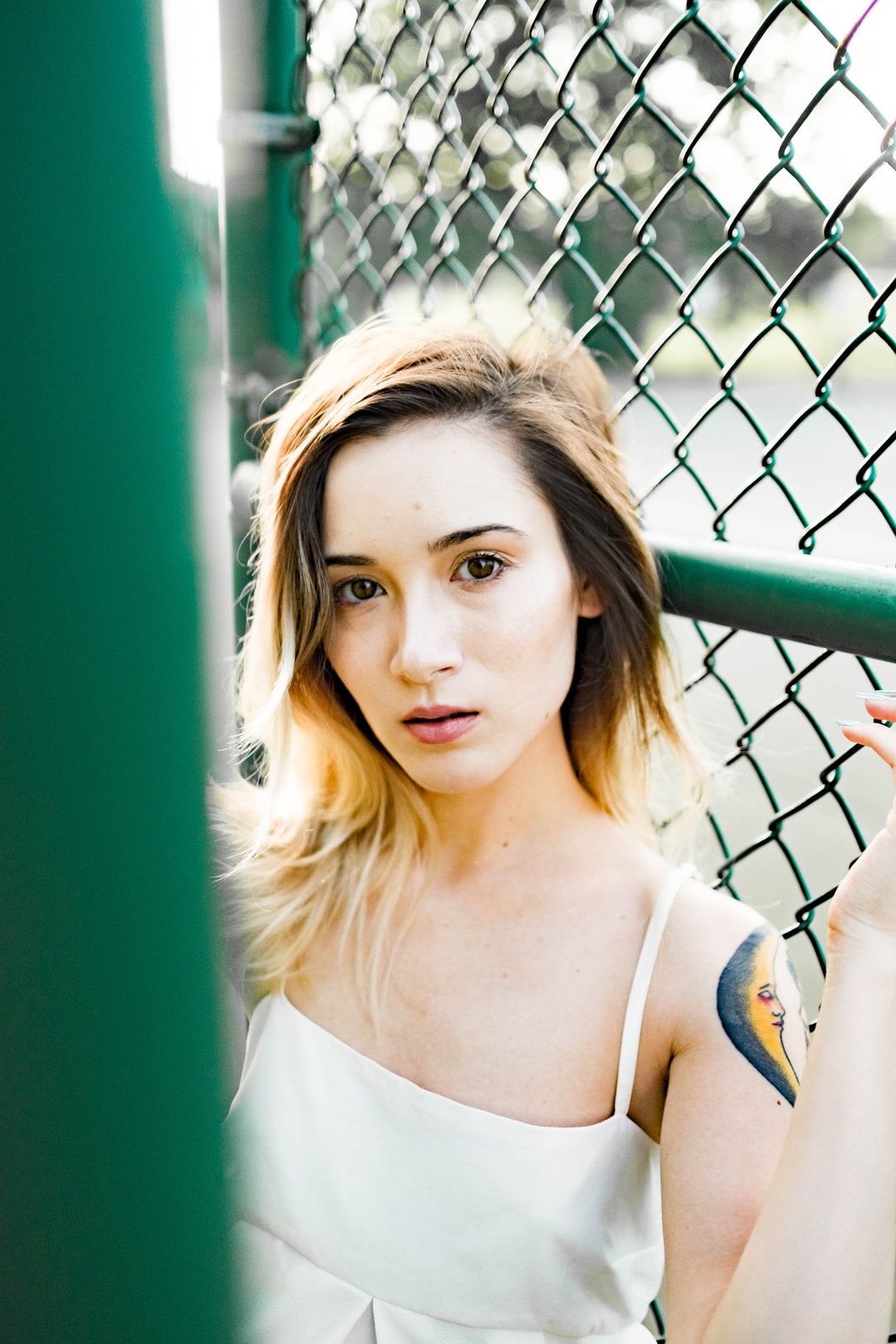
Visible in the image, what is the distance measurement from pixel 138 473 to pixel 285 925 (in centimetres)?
147

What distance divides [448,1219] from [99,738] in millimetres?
1321

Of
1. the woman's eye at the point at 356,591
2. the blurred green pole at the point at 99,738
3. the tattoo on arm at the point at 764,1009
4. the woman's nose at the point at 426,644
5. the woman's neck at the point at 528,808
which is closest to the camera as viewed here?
the blurred green pole at the point at 99,738

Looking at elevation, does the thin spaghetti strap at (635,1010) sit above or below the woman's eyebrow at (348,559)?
below

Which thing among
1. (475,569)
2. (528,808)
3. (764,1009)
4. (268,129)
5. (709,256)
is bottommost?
(764,1009)

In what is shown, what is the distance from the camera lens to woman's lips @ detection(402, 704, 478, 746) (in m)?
1.42

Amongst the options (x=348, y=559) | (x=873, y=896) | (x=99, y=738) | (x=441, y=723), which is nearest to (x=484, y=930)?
(x=441, y=723)

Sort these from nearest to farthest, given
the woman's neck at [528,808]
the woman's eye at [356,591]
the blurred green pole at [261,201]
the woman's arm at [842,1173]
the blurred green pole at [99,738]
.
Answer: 1. the blurred green pole at [99,738]
2. the woman's arm at [842,1173]
3. the woman's eye at [356,591]
4. the woman's neck at [528,808]
5. the blurred green pole at [261,201]

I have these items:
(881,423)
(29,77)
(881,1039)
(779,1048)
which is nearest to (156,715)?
(29,77)

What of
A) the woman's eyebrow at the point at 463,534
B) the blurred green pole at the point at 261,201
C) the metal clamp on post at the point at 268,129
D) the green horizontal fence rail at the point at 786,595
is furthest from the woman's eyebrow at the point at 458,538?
the metal clamp on post at the point at 268,129

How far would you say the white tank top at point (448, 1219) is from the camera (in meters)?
1.40

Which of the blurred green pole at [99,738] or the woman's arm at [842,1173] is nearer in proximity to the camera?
the blurred green pole at [99,738]

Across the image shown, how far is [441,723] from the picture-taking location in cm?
143

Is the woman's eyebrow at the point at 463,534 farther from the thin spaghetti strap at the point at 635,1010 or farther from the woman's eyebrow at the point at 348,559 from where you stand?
the thin spaghetti strap at the point at 635,1010

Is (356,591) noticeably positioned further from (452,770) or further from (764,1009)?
(764,1009)
